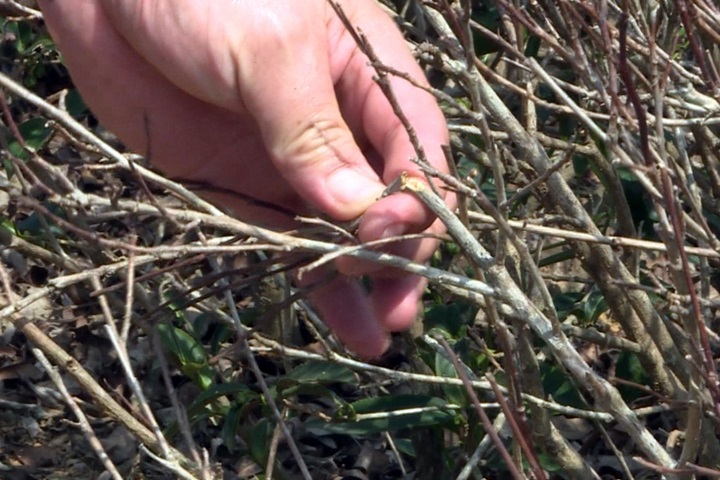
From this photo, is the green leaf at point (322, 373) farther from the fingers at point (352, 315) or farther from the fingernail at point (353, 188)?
the fingernail at point (353, 188)

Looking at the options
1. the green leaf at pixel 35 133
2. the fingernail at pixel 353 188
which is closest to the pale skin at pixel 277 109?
the fingernail at pixel 353 188

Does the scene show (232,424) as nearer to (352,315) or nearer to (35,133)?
(352,315)

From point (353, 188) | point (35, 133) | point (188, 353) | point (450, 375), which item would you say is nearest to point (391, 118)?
point (353, 188)

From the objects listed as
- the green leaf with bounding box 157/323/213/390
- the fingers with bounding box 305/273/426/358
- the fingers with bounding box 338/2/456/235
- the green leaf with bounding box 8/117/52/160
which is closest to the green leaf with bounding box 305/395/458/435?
the green leaf with bounding box 157/323/213/390

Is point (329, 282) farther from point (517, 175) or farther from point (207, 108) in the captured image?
point (517, 175)

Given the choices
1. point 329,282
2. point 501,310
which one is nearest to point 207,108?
point 329,282

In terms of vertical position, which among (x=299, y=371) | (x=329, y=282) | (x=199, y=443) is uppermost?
(x=329, y=282)

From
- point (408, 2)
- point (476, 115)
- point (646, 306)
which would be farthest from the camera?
point (408, 2)

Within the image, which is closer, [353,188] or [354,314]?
[353,188]
